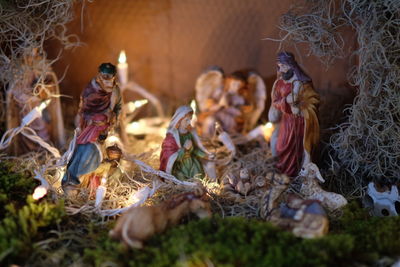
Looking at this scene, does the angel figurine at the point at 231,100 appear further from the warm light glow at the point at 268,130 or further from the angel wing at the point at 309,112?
the angel wing at the point at 309,112

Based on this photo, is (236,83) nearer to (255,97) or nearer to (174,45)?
(255,97)

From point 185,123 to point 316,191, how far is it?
109 centimetres

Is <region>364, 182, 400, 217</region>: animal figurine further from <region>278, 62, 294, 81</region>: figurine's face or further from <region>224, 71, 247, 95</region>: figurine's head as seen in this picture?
<region>224, 71, 247, 95</region>: figurine's head

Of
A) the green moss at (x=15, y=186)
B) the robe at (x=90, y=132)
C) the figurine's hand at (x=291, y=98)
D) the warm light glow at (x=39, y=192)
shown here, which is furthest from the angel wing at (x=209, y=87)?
the warm light glow at (x=39, y=192)

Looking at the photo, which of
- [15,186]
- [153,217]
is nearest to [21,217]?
[15,186]

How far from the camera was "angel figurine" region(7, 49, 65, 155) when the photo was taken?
13.2 ft

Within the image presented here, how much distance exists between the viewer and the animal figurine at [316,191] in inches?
127

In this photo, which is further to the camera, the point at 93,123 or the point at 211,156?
the point at 211,156

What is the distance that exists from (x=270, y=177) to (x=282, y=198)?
1.63 feet

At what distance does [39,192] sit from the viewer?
10.2 ft

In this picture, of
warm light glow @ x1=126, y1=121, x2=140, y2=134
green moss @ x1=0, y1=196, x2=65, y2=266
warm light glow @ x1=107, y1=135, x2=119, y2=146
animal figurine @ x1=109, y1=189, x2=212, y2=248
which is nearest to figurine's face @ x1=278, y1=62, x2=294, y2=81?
Result: animal figurine @ x1=109, y1=189, x2=212, y2=248

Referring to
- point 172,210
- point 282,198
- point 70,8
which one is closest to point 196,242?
point 172,210

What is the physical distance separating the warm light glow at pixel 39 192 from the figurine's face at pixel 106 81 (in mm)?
832

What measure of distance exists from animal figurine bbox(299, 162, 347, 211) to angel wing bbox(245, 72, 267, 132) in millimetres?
1243
